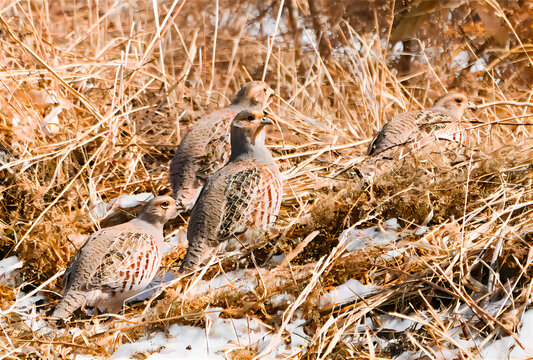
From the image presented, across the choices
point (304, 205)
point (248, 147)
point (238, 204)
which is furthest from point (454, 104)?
point (238, 204)

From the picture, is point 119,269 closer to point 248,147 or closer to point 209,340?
point 209,340

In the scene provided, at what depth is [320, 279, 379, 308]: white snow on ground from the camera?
3.12 m

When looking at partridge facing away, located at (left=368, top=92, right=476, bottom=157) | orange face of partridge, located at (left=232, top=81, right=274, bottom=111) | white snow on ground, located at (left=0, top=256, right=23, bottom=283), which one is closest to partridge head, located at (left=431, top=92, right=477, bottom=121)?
partridge facing away, located at (left=368, top=92, right=476, bottom=157)

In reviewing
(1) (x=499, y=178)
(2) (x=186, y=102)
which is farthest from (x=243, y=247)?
(2) (x=186, y=102)

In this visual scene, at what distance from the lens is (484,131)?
210 inches

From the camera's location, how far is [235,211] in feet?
12.2

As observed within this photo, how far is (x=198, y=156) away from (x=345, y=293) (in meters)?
1.79

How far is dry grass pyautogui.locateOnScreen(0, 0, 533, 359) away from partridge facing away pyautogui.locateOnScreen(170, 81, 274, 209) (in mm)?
405

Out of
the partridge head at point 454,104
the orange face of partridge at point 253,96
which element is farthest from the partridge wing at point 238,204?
the partridge head at point 454,104

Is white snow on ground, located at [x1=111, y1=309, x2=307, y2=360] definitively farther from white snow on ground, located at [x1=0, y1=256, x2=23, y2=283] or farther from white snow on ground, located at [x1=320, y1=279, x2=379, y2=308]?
white snow on ground, located at [x1=0, y1=256, x2=23, y2=283]

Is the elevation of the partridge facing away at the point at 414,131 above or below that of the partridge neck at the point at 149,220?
above

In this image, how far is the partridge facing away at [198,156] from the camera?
4.57 m

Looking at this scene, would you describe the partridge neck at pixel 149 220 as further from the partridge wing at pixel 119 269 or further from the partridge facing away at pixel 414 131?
the partridge facing away at pixel 414 131

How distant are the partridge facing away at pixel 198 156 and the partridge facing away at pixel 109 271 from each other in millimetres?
741
